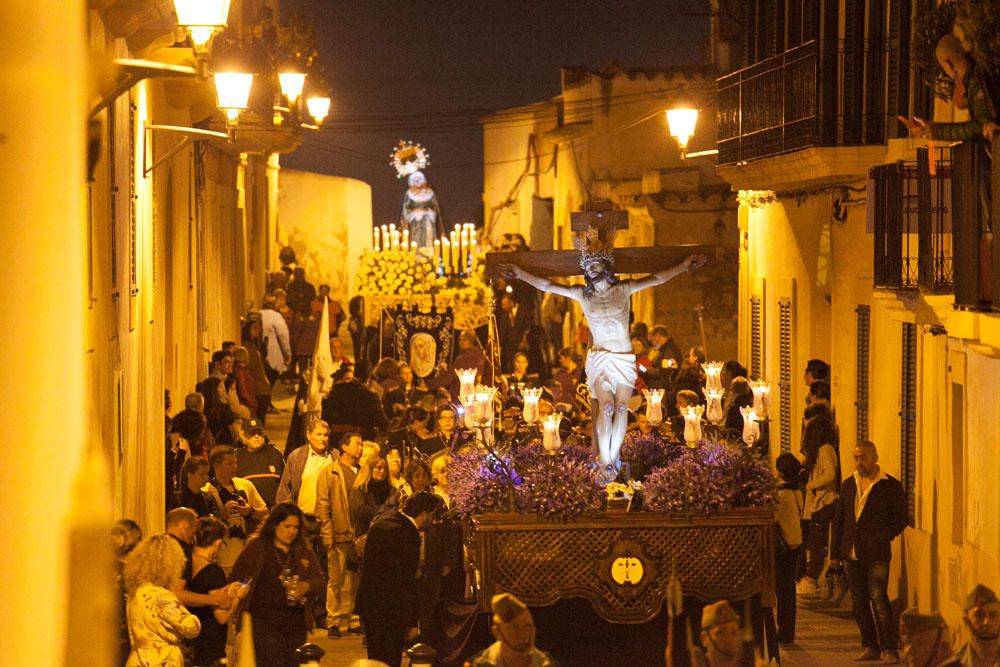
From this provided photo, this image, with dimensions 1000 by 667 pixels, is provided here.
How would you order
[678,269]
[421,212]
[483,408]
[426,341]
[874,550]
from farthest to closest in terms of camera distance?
[421,212] → [426,341] → [874,550] → [678,269] → [483,408]

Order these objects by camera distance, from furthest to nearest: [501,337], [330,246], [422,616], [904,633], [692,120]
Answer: [330,246]
[501,337]
[692,120]
[422,616]
[904,633]

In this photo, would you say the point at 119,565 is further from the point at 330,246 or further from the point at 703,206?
the point at 330,246

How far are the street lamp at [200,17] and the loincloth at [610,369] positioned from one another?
14.3 ft

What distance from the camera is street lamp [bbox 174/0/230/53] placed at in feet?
31.4

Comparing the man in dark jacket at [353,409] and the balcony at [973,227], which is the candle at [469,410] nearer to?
the balcony at [973,227]

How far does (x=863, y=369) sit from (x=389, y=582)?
296 inches

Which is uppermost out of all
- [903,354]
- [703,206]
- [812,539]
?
[703,206]

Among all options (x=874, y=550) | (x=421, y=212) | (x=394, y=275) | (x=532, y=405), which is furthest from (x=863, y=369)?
(x=421, y=212)

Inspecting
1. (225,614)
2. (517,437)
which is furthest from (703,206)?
(225,614)

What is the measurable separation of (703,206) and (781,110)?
405 inches

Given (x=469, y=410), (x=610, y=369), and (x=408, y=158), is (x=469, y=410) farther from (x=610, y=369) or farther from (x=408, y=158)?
(x=408, y=158)

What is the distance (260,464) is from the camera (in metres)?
14.3

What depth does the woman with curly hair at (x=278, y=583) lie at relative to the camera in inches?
389

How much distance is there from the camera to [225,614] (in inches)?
385
